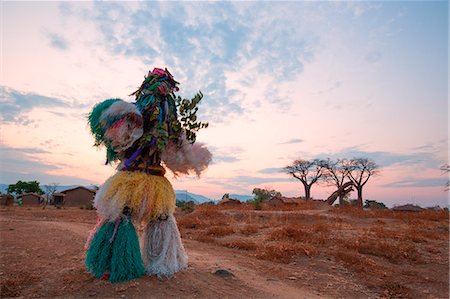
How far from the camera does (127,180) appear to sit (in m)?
3.21

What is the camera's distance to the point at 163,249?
340cm

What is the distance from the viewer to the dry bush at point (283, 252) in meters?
5.45

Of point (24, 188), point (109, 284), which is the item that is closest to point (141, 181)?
point (109, 284)

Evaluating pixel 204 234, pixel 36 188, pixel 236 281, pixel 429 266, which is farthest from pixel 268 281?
pixel 36 188

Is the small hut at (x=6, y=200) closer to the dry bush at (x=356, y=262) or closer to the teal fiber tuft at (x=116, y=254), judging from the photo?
the teal fiber tuft at (x=116, y=254)

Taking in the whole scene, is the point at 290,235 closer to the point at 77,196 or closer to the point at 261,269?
the point at 261,269

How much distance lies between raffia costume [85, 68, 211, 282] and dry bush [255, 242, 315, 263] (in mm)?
2349

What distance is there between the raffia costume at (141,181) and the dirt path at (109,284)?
7.5 inches

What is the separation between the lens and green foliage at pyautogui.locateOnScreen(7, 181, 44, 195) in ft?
149

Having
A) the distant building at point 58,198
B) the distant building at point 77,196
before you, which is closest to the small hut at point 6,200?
the distant building at point 77,196

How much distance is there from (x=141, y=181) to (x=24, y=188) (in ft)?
172

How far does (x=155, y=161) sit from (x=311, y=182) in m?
46.4

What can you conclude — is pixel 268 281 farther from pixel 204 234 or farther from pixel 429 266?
pixel 204 234

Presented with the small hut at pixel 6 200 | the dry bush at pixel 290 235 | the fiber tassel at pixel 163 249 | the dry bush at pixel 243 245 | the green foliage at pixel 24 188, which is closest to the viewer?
the fiber tassel at pixel 163 249
